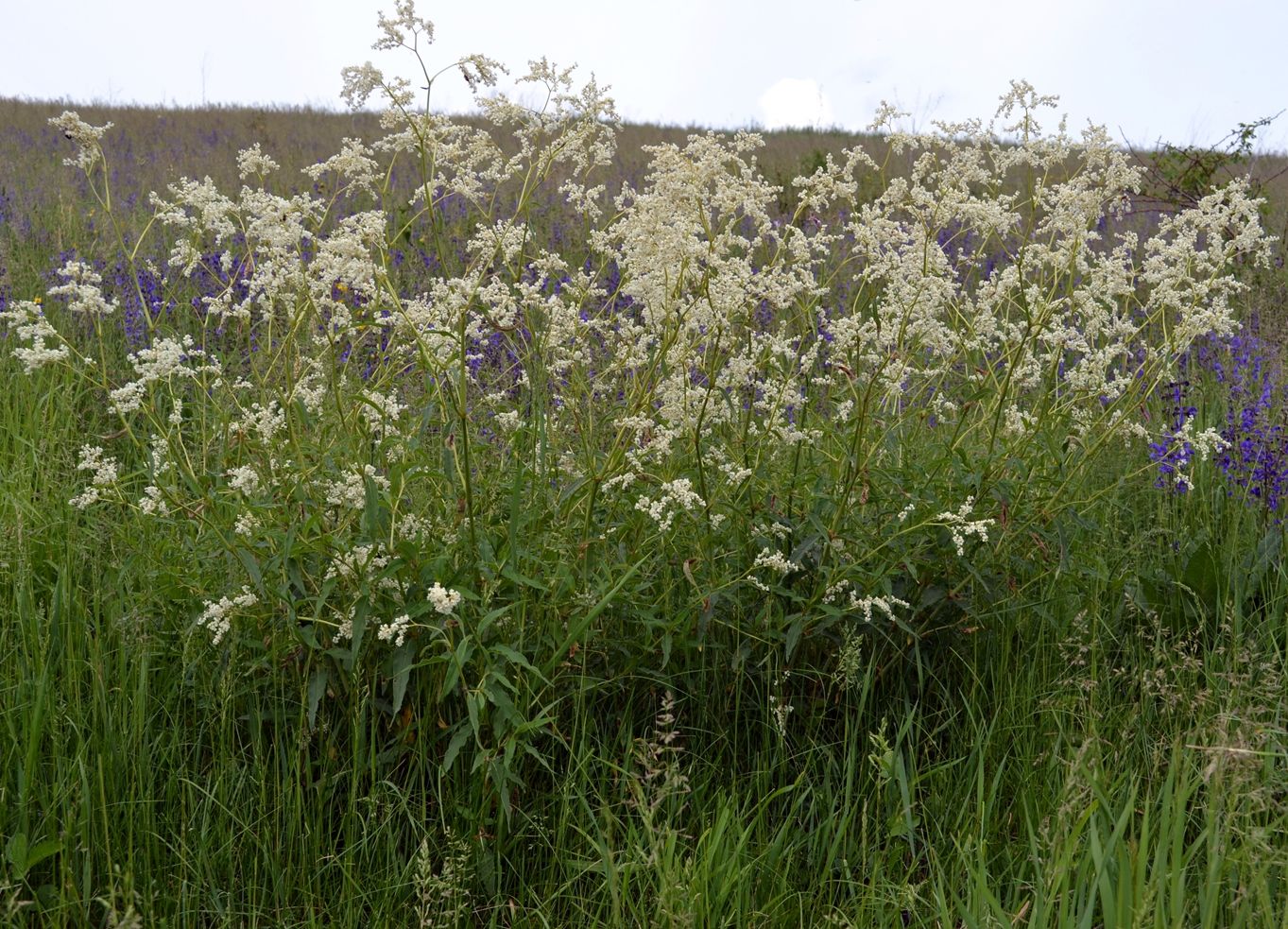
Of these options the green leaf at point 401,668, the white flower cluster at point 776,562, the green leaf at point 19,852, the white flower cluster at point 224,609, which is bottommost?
the green leaf at point 19,852

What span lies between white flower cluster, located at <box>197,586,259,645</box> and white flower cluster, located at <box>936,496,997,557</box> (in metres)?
1.67

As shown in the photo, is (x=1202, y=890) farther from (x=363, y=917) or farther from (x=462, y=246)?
(x=462, y=246)

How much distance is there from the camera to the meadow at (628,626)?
8.05ft

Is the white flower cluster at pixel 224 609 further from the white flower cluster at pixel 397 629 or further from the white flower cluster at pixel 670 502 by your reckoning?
the white flower cluster at pixel 670 502

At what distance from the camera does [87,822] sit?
2.49m

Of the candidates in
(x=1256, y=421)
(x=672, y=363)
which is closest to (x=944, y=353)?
(x=672, y=363)

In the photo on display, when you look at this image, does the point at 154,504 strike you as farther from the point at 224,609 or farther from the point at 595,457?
the point at 595,457

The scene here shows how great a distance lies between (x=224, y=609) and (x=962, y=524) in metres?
1.79

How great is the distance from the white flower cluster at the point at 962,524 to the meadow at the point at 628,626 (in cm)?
3

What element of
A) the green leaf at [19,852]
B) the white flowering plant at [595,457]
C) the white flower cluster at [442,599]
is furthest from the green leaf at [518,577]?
the green leaf at [19,852]

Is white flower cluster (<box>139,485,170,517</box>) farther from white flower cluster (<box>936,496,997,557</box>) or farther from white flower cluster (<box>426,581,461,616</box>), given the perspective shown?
white flower cluster (<box>936,496,997,557</box>)

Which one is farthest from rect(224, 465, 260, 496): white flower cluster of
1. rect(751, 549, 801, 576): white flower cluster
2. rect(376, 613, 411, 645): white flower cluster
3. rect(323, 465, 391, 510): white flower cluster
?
rect(751, 549, 801, 576): white flower cluster

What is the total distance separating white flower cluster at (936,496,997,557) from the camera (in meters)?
2.64

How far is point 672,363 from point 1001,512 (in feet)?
3.18
